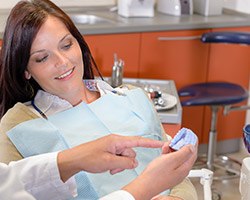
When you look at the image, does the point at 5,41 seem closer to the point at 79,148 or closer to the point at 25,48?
the point at 25,48

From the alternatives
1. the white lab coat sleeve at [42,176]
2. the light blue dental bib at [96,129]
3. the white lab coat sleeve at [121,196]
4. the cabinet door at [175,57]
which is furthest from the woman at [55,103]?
the cabinet door at [175,57]

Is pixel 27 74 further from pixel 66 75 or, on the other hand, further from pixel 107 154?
pixel 107 154

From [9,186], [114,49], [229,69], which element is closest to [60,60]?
[9,186]

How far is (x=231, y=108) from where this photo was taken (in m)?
3.22

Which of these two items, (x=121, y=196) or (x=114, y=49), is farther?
(x=114, y=49)

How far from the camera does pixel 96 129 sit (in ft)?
5.29

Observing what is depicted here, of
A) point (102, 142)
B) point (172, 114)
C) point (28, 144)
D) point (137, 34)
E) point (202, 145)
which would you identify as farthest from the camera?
point (202, 145)

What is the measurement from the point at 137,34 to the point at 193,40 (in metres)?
0.39

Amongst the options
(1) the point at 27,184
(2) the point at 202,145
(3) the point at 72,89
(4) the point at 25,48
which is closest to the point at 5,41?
(4) the point at 25,48

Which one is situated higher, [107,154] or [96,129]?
[107,154]

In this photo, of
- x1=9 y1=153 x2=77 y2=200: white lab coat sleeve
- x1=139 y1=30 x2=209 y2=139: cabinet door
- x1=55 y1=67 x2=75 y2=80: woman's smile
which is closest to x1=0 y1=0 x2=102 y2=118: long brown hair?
x1=55 y1=67 x2=75 y2=80: woman's smile

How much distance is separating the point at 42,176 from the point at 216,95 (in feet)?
6.35

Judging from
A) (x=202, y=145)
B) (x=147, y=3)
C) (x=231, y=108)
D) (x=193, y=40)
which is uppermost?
(x=147, y=3)

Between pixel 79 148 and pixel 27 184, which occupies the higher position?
pixel 79 148
